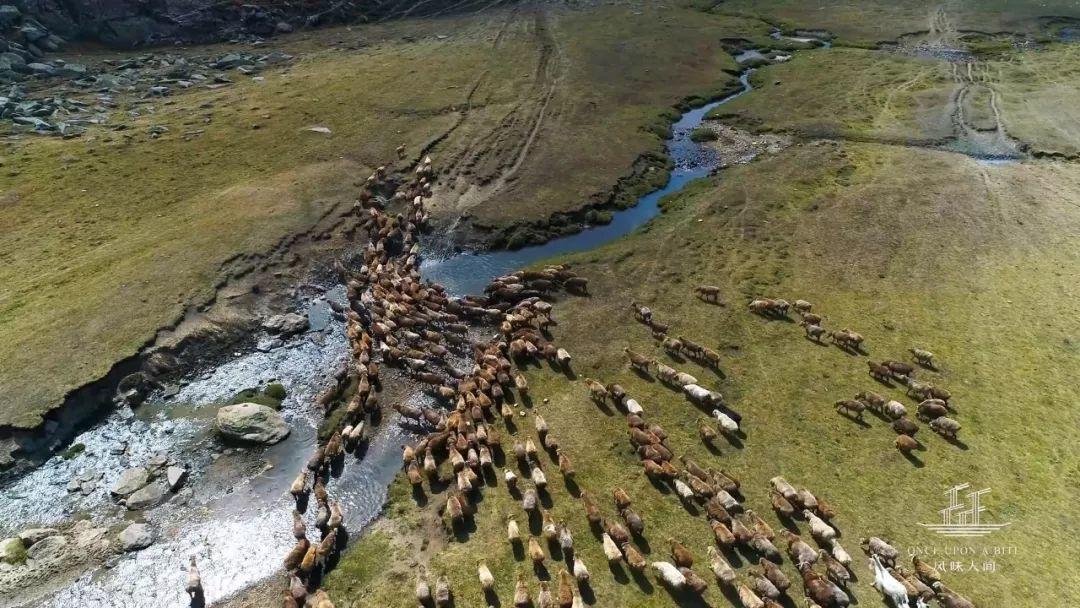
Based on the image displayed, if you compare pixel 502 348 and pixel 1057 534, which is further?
pixel 502 348

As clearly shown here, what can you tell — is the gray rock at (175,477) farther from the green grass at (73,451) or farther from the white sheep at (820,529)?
the white sheep at (820,529)

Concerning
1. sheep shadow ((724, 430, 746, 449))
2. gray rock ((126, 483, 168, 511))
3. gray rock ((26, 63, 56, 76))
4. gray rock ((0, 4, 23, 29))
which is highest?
gray rock ((0, 4, 23, 29))

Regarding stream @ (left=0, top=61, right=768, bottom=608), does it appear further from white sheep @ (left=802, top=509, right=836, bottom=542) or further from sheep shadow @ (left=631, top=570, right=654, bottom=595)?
white sheep @ (left=802, top=509, right=836, bottom=542)

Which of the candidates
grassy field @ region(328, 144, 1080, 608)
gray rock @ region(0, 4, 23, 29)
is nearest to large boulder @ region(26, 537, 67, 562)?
grassy field @ region(328, 144, 1080, 608)

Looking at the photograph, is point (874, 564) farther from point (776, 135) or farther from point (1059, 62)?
point (1059, 62)

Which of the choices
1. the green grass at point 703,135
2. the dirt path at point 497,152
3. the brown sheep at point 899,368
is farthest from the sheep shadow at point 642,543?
the green grass at point 703,135

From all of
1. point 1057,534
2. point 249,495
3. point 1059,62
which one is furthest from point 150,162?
point 1059,62
